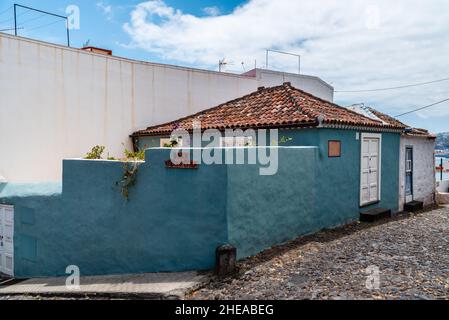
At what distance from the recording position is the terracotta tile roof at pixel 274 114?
31.6ft

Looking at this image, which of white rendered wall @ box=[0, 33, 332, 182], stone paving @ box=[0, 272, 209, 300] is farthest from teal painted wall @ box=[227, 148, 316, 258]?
white rendered wall @ box=[0, 33, 332, 182]

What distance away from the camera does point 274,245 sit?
785 cm

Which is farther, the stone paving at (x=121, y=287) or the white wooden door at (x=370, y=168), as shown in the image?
the white wooden door at (x=370, y=168)

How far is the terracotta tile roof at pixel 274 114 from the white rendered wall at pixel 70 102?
966 millimetres

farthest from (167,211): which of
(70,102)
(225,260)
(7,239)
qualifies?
(70,102)

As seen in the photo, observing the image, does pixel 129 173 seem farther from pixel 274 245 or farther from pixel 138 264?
pixel 274 245

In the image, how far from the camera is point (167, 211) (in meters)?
7.23

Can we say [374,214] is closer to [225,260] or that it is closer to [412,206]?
[412,206]

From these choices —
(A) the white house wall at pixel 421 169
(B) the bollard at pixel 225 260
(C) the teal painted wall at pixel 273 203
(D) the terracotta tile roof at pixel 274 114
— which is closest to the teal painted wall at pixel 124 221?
(B) the bollard at pixel 225 260

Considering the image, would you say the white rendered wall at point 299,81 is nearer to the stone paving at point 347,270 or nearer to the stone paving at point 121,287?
the stone paving at point 347,270

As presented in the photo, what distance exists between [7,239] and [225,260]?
6415 mm

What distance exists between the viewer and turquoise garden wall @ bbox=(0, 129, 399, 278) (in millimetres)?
6996

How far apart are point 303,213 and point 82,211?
5.16 meters
